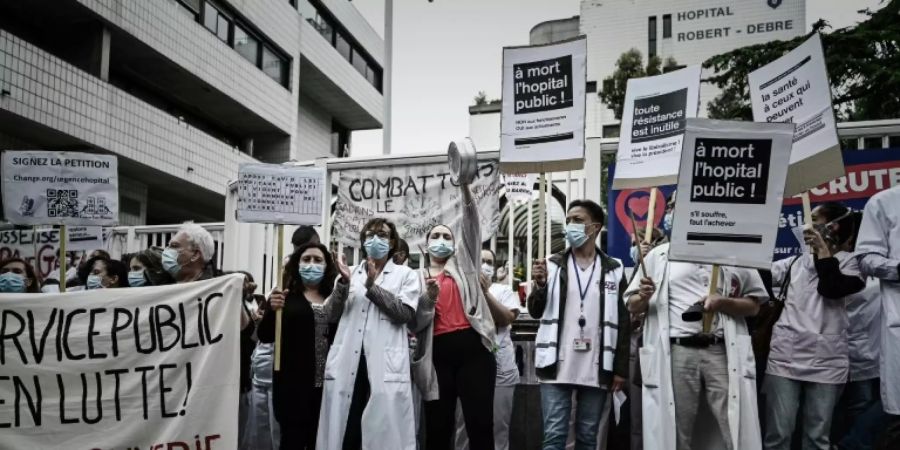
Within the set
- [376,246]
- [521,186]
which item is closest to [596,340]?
[376,246]

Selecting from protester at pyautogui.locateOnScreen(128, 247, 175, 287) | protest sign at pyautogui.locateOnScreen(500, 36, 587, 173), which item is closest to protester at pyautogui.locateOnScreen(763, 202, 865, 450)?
protest sign at pyautogui.locateOnScreen(500, 36, 587, 173)

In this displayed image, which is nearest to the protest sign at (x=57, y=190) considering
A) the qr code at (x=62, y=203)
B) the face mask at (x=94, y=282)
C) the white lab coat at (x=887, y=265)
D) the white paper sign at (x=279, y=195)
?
the qr code at (x=62, y=203)

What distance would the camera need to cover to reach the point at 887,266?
4.78 metres

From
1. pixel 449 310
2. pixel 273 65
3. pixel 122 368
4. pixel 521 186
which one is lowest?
pixel 122 368

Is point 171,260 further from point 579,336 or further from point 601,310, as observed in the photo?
point 601,310

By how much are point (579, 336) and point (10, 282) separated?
13.6ft

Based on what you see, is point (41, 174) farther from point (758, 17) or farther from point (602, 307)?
point (758, 17)

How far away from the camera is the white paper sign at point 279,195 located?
5.89 metres

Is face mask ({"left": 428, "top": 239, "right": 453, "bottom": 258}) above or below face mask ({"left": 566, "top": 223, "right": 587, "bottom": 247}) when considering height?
below

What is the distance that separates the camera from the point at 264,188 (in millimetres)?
Result: 5941

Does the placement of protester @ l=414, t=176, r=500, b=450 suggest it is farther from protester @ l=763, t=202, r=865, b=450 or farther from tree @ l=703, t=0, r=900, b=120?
tree @ l=703, t=0, r=900, b=120

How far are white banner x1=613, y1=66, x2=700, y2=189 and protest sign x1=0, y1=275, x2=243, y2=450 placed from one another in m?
3.13

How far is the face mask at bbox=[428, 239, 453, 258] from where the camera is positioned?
5645 millimetres

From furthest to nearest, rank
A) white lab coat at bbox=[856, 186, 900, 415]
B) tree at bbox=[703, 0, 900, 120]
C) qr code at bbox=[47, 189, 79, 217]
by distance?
1. tree at bbox=[703, 0, 900, 120]
2. qr code at bbox=[47, 189, 79, 217]
3. white lab coat at bbox=[856, 186, 900, 415]
